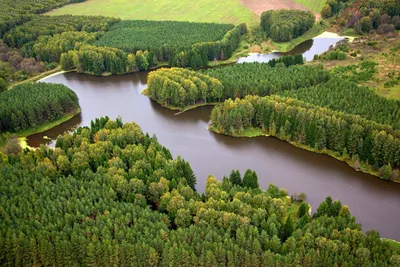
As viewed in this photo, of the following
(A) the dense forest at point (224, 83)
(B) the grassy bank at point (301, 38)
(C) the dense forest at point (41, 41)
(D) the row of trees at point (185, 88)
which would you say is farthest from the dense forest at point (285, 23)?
(C) the dense forest at point (41, 41)

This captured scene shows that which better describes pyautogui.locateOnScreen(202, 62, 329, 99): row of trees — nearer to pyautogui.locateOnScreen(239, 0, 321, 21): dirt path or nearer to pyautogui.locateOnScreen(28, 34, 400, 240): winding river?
pyautogui.locateOnScreen(28, 34, 400, 240): winding river

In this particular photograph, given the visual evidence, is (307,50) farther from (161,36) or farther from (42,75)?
(42,75)

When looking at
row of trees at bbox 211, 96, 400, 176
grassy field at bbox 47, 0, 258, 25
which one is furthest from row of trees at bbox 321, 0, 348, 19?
row of trees at bbox 211, 96, 400, 176

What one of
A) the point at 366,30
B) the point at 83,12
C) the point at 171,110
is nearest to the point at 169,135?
the point at 171,110

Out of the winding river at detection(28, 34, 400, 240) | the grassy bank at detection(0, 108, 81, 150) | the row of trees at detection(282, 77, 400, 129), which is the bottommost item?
the winding river at detection(28, 34, 400, 240)

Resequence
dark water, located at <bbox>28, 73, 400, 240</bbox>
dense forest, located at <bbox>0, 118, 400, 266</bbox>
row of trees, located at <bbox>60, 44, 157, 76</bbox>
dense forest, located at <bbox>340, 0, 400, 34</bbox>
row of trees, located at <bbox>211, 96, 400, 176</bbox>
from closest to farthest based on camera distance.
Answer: dense forest, located at <bbox>0, 118, 400, 266</bbox> → dark water, located at <bbox>28, 73, 400, 240</bbox> → row of trees, located at <bbox>211, 96, 400, 176</bbox> → row of trees, located at <bbox>60, 44, 157, 76</bbox> → dense forest, located at <bbox>340, 0, 400, 34</bbox>
